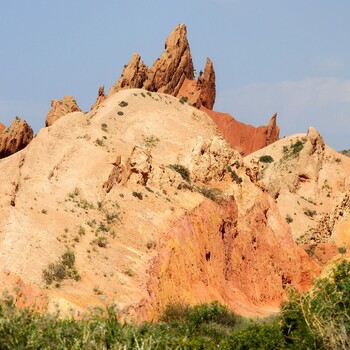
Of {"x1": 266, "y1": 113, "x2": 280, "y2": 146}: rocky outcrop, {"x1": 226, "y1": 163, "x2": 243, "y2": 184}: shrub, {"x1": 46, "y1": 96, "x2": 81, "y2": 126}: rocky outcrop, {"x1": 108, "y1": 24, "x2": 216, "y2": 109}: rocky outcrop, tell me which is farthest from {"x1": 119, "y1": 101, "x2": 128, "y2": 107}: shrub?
{"x1": 266, "y1": 113, "x2": 280, "y2": 146}: rocky outcrop

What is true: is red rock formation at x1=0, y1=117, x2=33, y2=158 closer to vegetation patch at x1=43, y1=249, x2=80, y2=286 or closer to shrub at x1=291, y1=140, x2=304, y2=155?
shrub at x1=291, y1=140, x2=304, y2=155

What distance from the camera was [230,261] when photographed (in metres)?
43.2

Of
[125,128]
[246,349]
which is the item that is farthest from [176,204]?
[246,349]

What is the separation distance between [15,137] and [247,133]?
3629 centimetres

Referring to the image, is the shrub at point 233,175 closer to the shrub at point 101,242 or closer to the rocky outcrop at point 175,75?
the shrub at point 101,242

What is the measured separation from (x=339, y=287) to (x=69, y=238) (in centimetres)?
1389

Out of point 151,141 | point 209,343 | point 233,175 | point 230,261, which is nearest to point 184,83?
point 151,141

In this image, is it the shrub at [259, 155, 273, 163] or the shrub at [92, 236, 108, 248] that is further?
the shrub at [259, 155, 273, 163]

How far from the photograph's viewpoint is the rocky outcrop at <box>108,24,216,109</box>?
287 ft

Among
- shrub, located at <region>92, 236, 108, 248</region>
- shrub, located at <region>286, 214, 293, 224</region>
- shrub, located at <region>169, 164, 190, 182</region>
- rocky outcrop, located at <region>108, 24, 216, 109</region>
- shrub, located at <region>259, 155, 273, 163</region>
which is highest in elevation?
rocky outcrop, located at <region>108, 24, 216, 109</region>

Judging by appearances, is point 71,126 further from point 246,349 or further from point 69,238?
point 246,349

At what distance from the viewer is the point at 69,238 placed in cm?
3180

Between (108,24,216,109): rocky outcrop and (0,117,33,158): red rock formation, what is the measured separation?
1014 cm

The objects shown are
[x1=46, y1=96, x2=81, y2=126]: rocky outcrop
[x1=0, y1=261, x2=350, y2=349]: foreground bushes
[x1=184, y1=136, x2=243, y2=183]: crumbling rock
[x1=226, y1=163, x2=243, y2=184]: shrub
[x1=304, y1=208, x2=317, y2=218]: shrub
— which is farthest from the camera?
[x1=46, y1=96, x2=81, y2=126]: rocky outcrop
